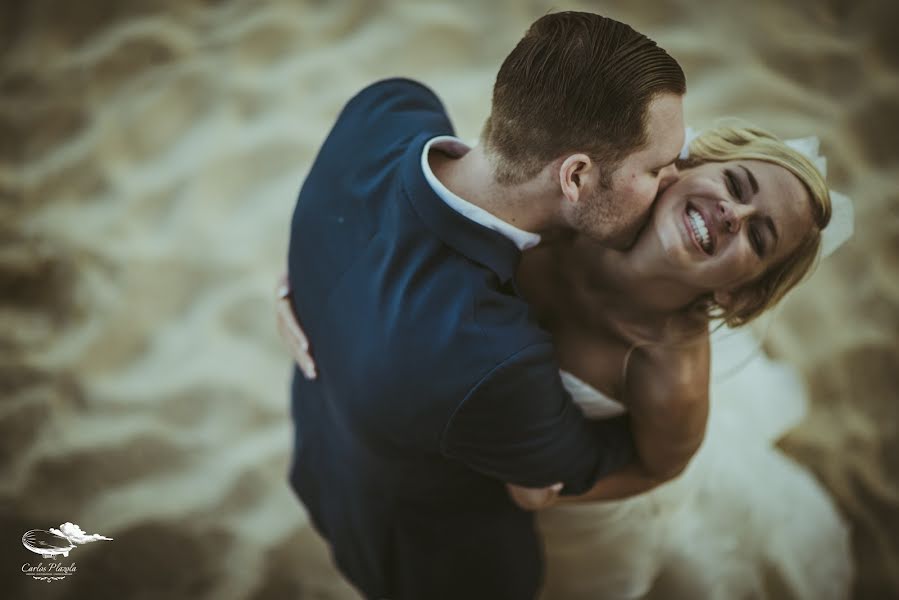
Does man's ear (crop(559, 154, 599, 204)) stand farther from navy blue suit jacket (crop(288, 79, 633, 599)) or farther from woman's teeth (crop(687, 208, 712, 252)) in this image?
woman's teeth (crop(687, 208, 712, 252))

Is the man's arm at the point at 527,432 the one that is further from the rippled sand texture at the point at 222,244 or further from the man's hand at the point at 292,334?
the rippled sand texture at the point at 222,244

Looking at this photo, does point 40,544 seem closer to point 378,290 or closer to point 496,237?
point 378,290

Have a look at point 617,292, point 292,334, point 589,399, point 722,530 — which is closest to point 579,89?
point 617,292

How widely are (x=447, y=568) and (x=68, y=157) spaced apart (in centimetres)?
176

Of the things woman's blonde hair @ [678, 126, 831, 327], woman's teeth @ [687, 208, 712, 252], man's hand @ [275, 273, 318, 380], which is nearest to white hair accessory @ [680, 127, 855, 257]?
woman's blonde hair @ [678, 126, 831, 327]

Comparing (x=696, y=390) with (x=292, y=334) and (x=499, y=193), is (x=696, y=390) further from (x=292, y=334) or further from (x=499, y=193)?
(x=292, y=334)

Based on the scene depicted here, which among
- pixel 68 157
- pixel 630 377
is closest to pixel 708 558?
pixel 630 377

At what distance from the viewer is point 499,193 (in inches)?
44.6

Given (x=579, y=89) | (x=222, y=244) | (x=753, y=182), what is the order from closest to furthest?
(x=579, y=89)
(x=753, y=182)
(x=222, y=244)

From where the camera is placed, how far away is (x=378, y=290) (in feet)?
3.69

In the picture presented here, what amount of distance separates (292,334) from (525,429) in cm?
53

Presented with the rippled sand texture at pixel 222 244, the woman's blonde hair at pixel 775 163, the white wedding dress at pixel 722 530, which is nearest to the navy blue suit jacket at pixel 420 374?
the white wedding dress at pixel 722 530

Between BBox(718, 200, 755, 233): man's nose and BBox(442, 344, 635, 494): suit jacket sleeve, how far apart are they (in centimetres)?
38

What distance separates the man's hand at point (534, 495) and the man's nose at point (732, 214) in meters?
0.51
